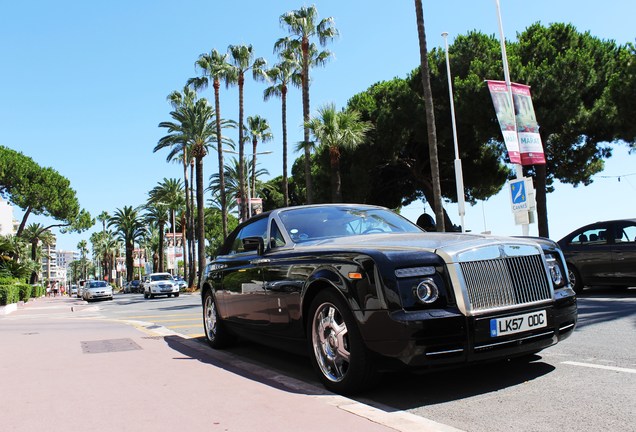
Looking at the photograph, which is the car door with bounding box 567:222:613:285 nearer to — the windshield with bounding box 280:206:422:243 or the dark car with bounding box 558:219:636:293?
the dark car with bounding box 558:219:636:293

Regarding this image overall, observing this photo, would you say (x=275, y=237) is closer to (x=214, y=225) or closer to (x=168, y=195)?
(x=168, y=195)

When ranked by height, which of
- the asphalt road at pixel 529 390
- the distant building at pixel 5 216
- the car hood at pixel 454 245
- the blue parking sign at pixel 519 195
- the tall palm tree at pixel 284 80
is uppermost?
the tall palm tree at pixel 284 80

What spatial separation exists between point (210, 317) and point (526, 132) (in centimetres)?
1254

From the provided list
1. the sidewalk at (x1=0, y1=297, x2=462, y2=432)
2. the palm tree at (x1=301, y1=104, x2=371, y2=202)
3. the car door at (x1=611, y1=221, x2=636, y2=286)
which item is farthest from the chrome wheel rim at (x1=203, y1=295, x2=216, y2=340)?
the palm tree at (x1=301, y1=104, x2=371, y2=202)

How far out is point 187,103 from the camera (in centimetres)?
4178

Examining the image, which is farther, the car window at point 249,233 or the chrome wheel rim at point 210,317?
the chrome wheel rim at point 210,317

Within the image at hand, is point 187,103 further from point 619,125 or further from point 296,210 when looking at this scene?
point 296,210

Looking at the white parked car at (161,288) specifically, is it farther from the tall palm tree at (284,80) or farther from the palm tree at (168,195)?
the palm tree at (168,195)

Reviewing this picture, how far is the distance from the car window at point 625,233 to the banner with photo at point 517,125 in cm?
494

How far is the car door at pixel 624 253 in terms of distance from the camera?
11594 millimetres

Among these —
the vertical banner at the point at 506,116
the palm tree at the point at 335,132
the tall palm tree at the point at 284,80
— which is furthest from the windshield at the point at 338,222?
the tall palm tree at the point at 284,80

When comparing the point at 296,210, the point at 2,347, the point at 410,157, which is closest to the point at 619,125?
the point at 410,157

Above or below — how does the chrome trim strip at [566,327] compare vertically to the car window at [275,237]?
below

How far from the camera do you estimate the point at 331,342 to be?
15.2ft
